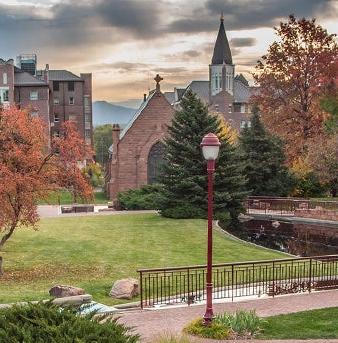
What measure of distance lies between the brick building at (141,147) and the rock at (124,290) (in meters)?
38.4

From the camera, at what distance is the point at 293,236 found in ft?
126

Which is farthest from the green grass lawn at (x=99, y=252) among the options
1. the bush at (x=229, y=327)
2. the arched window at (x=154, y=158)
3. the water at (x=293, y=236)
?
the arched window at (x=154, y=158)

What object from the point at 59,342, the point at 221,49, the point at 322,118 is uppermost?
the point at 221,49

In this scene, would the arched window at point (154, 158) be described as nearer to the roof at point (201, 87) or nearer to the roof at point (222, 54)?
the roof at point (222, 54)

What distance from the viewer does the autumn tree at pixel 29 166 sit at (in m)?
21.0

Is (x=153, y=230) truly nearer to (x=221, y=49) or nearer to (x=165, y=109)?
(x=165, y=109)

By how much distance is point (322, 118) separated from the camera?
175ft

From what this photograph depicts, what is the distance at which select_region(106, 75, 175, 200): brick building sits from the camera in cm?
5697

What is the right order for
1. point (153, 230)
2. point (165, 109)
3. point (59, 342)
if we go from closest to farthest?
point (59, 342)
point (153, 230)
point (165, 109)

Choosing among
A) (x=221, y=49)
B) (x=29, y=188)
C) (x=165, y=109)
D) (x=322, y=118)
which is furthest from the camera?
(x=221, y=49)

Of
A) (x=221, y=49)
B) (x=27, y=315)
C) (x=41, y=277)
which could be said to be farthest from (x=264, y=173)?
(x=221, y=49)

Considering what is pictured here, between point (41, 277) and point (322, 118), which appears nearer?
point (41, 277)

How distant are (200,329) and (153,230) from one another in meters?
21.9

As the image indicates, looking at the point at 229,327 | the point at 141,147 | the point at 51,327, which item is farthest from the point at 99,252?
the point at 141,147
